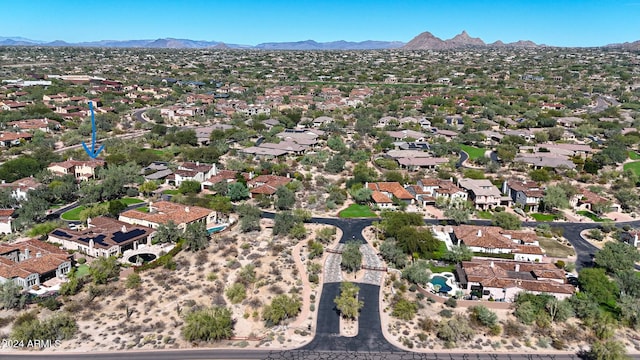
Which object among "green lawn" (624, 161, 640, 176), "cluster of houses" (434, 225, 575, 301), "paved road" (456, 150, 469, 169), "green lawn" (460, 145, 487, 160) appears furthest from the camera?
"green lawn" (460, 145, 487, 160)

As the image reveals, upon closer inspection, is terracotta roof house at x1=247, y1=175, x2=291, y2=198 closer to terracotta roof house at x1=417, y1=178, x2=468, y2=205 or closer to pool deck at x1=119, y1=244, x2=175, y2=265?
pool deck at x1=119, y1=244, x2=175, y2=265

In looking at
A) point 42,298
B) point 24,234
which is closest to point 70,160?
point 24,234

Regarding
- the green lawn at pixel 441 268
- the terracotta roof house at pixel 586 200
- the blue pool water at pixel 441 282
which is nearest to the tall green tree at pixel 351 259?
the blue pool water at pixel 441 282

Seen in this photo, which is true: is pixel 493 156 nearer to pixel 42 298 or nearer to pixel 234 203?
pixel 234 203

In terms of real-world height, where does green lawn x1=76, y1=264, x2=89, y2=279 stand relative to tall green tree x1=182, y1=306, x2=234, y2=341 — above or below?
below

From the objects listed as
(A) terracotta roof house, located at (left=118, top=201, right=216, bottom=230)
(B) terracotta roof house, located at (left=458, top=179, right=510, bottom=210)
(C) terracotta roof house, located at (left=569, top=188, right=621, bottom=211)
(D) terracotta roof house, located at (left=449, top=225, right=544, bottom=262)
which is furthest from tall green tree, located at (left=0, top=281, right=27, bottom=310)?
(C) terracotta roof house, located at (left=569, top=188, right=621, bottom=211)

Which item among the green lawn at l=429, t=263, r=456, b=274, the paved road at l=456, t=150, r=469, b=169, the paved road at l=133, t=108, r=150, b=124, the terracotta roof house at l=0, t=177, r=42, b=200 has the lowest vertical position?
the green lawn at l=429, t=263, r=456, b=274

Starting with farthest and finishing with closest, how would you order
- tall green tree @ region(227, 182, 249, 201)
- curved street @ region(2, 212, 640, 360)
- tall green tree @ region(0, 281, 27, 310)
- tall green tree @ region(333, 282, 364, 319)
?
tall green tree @ region(227, 182, 249, 201) → tall green tree @ region(0, 281, 27, 310) → tall green tree @ region(333, 282, 364, 319) → curved street @ region(2, 212, 640, 360)
